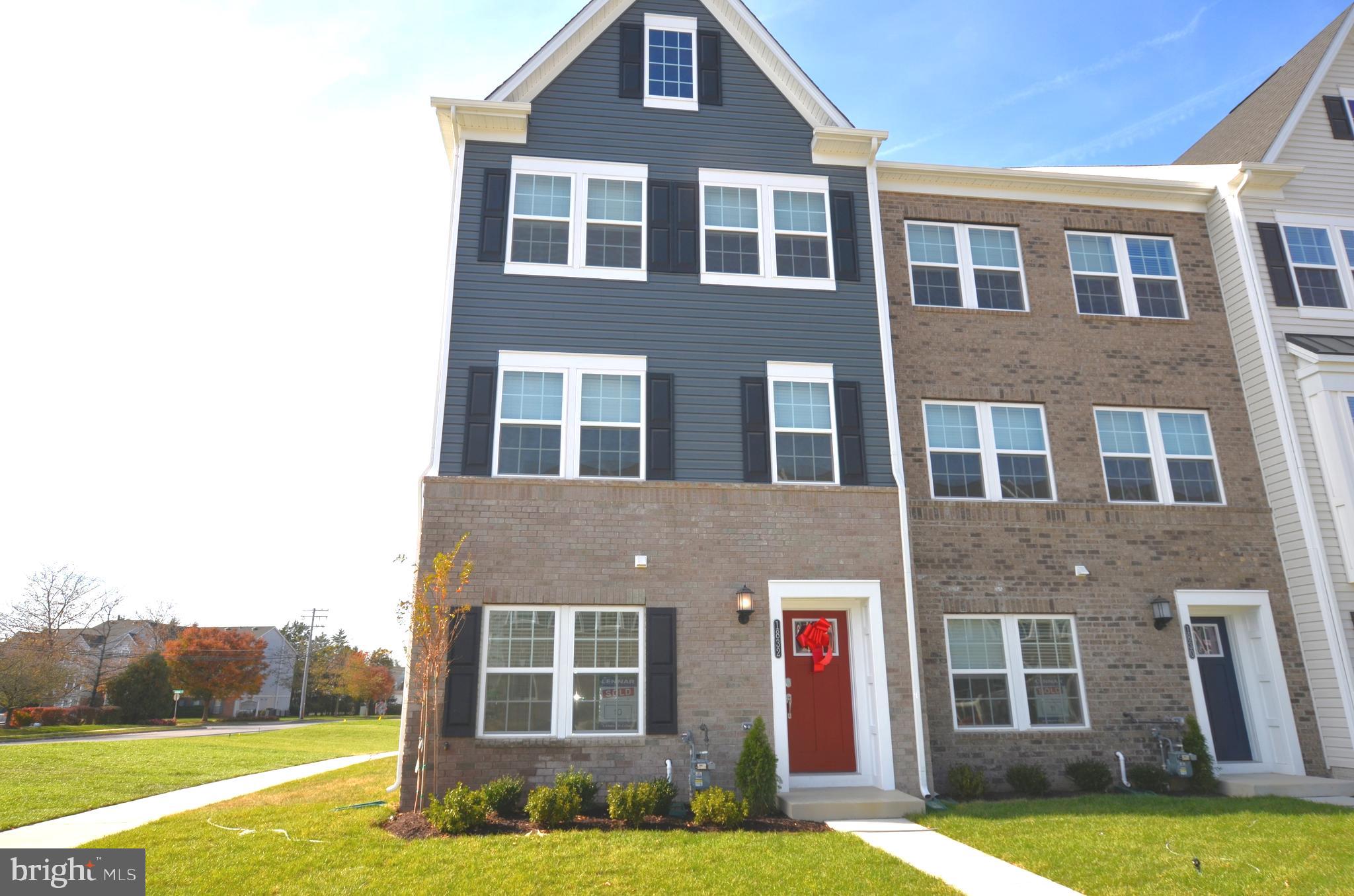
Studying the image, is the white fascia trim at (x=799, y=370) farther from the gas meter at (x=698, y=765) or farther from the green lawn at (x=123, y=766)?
the green lawn at (x=123, y=766)

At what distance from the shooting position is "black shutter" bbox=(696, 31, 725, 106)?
42.3 ft

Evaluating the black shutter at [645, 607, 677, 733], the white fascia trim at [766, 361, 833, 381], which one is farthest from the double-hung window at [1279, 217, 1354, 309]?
the black shutter at [645, 607, 677, 733]

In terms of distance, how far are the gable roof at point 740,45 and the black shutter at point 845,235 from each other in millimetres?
1189

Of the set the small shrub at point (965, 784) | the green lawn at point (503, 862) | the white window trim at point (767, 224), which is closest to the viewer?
the green lawn at point (503, 862)

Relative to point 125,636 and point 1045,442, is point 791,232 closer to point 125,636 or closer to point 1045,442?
point 1045,442

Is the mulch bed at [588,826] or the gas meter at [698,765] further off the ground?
the gas meter at [698,765]

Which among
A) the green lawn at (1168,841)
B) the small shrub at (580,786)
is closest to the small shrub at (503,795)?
the small shrub at (580,786)

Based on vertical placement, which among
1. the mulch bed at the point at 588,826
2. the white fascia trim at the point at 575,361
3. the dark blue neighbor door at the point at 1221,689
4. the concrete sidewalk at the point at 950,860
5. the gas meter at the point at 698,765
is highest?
the white fascia trim at the point at 575,361

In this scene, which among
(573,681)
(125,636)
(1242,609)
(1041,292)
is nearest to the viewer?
(573,681)

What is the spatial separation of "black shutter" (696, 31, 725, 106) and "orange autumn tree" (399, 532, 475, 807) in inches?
326

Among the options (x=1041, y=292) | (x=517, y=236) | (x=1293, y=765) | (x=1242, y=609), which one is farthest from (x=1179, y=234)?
(x=517, y=236)

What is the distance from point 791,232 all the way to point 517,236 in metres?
4.28

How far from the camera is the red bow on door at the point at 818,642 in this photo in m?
11.1

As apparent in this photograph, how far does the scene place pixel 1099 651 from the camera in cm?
1175
